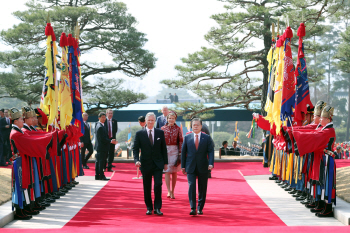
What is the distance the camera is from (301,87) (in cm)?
717

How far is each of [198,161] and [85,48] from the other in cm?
1028

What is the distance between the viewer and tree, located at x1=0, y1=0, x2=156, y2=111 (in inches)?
529

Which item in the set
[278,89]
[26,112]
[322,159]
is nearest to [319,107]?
[322,159]

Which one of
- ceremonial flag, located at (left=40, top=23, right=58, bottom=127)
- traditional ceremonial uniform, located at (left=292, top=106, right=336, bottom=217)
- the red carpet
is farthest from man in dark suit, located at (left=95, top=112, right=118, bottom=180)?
traditional ceremonial uniform, located at (left=292, top=106, right=336, bottom=217)

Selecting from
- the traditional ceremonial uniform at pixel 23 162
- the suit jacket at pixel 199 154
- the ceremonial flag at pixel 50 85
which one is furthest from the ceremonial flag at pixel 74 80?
the suit jacket at pixel 199 154

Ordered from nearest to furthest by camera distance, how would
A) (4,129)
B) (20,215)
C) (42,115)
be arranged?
(20,215) → (42,115) → (4,129)

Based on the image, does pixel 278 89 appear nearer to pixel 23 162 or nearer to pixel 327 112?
pixel 327 112

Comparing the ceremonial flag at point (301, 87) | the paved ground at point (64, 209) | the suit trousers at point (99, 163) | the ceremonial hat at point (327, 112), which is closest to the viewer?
the paved ground at point (64, 209)

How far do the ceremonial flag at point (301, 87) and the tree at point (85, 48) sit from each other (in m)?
8.03

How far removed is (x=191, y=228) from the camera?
4699mm

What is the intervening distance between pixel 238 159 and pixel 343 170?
4426 millimetres

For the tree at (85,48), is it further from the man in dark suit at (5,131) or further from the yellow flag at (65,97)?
the yellow flag at (65,97)

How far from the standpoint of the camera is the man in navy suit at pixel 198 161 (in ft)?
18.3

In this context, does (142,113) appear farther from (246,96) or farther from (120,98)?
(246,96)
